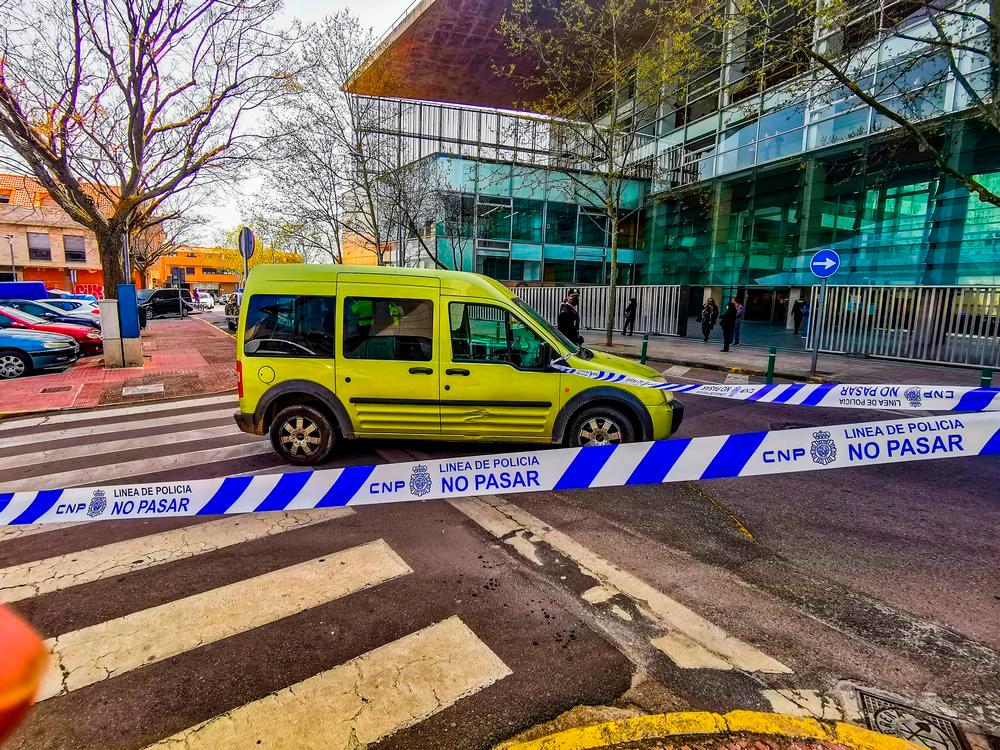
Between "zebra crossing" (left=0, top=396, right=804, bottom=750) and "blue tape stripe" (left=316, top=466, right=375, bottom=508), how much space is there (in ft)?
1.12

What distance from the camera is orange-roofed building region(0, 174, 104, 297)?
4434cm

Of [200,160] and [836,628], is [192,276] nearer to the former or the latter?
[200,160]

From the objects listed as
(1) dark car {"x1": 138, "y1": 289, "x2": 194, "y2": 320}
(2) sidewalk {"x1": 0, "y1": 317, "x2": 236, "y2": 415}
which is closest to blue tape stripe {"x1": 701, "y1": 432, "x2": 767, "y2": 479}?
(2) sidewalk {"x1": 0, "y1": 317, "x2": 236, "y2": 415}

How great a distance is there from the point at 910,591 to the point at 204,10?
18.5m

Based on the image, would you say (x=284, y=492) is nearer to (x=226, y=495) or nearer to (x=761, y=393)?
(x=226, y=495)

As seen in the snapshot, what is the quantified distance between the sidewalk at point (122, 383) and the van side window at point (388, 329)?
6.45 metres

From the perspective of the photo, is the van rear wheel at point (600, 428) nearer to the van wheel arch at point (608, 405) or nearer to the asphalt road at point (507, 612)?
the van wheel arch at point (608, 405)

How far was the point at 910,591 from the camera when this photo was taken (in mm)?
3514

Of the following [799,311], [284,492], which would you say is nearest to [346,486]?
[284,492]

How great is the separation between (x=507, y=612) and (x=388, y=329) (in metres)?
3.43

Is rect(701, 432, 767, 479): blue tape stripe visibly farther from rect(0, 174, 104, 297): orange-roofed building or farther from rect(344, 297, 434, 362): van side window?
rect(0, 174, 104, 297): orange-roofed building

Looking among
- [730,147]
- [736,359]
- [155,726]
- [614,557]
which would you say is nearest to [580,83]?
[730,147]

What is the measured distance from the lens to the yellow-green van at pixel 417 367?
5.64 metres

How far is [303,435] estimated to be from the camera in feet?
19.2
